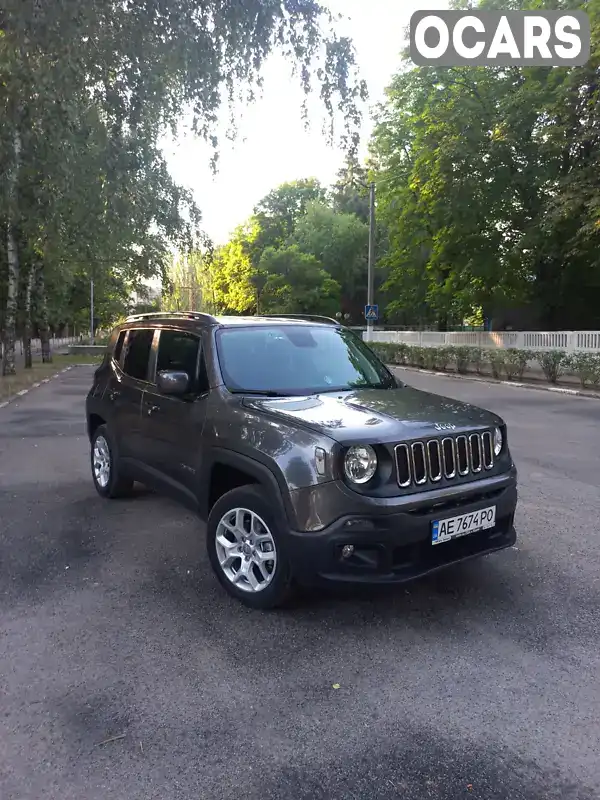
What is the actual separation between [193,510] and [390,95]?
34.3 m

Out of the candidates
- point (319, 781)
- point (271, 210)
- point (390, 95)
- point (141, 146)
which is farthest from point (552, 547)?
point (271, 210)

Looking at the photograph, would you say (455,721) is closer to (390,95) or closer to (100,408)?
(100,408)

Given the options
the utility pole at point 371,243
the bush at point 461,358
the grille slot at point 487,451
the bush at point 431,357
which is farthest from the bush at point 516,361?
the grille slot at point 487,451

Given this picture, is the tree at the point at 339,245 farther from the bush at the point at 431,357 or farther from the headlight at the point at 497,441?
the headlight at the point at 497,441

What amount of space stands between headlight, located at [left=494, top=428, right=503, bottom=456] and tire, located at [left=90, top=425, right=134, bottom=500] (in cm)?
340

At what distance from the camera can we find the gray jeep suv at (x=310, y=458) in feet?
12.3

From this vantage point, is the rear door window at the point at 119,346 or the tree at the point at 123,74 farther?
the tree at the point at 123,74

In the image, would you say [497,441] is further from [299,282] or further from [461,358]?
[299,282]

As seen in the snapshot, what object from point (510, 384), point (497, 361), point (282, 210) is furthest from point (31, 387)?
point (282, 210)

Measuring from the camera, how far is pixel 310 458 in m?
3.81

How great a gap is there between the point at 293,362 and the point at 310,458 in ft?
4.72

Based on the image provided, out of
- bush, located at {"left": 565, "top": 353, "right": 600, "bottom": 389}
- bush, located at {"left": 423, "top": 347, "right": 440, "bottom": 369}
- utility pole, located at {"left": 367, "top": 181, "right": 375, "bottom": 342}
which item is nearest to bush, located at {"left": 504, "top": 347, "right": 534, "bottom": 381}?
bush, located at {"left": 565, "top": 353, "right": 600, "bottom": 389}

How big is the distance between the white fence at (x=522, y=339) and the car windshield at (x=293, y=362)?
18200mm

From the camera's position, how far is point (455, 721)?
2965 millimetres
